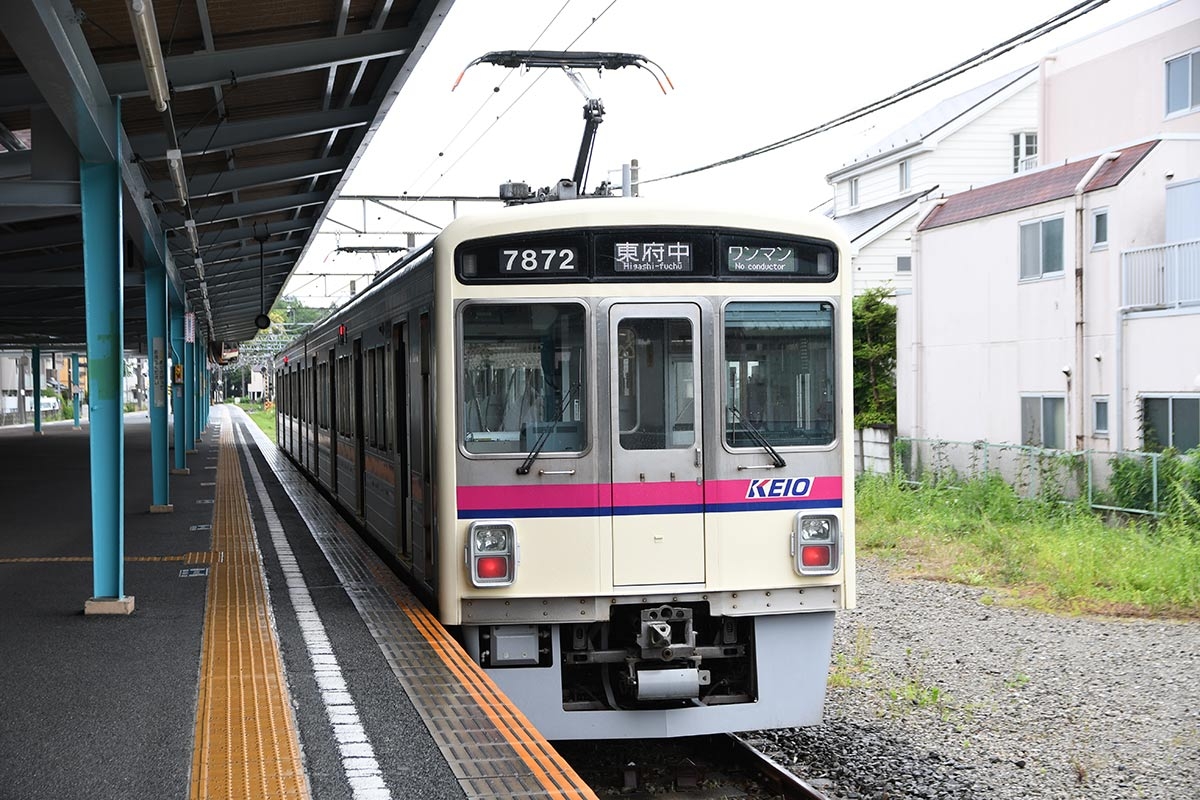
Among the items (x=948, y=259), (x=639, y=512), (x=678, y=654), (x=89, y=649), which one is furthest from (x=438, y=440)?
(x=948, y=259)

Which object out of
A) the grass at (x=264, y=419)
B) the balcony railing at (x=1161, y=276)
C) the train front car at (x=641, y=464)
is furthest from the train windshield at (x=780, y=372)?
the grass at (x=264, y=419)

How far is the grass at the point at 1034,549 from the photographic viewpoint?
36.7 ft

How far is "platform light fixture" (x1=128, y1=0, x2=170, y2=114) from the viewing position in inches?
213

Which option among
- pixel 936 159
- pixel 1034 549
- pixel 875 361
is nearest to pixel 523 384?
pixel 1034 549

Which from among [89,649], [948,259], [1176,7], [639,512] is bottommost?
[89,649]

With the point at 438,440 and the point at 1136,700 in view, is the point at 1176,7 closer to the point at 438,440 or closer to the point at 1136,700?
the point at 1136,700

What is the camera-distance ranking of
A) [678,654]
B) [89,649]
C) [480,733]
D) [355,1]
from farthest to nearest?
[355,1] → [89,649] → [678,654] → [480,733]

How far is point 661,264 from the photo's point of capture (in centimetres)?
623

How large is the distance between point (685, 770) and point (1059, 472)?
11.9 meters

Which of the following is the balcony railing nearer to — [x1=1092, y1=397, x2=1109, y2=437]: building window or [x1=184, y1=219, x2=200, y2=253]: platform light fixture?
[x1=1092, y1=397, x2=1109, y2=437]: building window

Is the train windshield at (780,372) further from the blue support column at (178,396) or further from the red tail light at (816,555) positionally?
the blue support column at (178,396)

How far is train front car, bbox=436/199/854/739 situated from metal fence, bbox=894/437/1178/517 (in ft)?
32.8

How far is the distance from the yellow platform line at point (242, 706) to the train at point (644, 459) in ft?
3.40

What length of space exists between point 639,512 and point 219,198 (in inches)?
430
